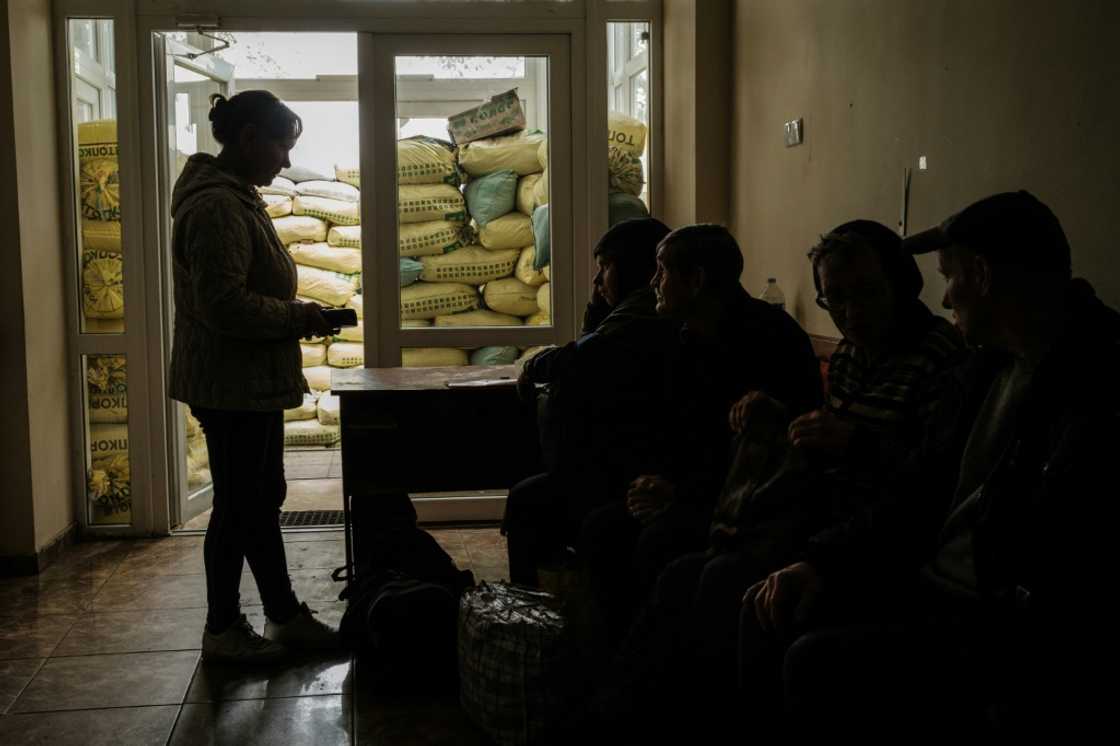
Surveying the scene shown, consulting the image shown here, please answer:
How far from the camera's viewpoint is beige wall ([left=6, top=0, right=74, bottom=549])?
4.13 m

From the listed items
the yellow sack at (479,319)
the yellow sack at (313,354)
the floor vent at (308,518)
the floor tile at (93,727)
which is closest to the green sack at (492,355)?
the yellow sack at (479,319)

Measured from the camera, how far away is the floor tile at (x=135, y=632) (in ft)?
10.9

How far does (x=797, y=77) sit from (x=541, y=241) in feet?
5.25

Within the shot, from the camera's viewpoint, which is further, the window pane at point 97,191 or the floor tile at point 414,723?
the window pane at point 97,191

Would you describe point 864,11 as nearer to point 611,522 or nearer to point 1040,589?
point 611,522

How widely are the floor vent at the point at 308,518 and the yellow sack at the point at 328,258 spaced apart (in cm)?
271

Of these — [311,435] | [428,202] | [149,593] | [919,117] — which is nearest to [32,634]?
[149,593]

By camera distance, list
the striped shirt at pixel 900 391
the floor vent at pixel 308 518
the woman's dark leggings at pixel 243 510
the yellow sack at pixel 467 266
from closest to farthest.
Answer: the striped shirt at pixel 900 391 < the woman's dark leggings at pixel 243 510 < the yellow sack at pixel 467 266 < the floor vent at pixel 308 518

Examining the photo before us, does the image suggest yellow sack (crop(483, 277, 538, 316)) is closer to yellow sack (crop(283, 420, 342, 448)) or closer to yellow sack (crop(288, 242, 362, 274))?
yellow sack (crop(283, 420, 342, 448))

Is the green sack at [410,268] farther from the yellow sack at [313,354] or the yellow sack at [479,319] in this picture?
the yellow sack at [313,354]

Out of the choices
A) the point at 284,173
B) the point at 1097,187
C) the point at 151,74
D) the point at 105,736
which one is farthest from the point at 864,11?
the point at 284,173

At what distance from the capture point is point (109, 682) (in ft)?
9.93

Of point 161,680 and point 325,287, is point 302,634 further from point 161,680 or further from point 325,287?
point 325,287

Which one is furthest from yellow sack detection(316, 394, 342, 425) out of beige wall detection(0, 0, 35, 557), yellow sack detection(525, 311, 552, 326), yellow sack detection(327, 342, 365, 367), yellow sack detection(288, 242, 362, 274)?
Result: beige wall detection(0, 0, 35, 557)
